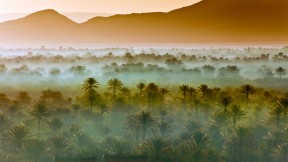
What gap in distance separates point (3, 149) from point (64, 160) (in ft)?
82.9

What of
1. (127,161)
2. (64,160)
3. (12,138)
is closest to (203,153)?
(127,161)

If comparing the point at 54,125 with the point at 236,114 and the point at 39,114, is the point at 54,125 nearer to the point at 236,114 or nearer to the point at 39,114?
→ the point at 39,114

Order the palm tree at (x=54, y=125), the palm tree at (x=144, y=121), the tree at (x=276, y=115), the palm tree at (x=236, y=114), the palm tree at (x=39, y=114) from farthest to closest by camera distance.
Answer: the palm tree at (x=236, y=114)
the palm tree at (x=144, y=121)
the palm tree at (x=39, y=114)
the tree at (x=276, y=115)
the palm tree at (x=54, y=125)

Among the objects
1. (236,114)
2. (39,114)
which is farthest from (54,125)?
(236,114)

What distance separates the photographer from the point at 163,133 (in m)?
190

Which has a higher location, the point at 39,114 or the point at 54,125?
the point at 39,114

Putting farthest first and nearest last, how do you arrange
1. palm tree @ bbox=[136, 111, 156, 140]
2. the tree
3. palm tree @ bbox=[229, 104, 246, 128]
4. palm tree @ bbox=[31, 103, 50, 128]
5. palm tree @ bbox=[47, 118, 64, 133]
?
palm tree @ bbox=[229, 104, 246, 128] → palm tree @ bbox=[136, 111, 156, 140] → palm tree @ bbox=[31, 103, 50, 128] → the tree → palm tree @ bbox=[47, 118, 64, 133]

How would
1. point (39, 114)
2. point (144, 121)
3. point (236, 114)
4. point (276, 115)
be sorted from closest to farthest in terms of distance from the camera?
1. point (276, 115)
2. point (39, 114)
3. point (236, 114)
4. point (144, 121)

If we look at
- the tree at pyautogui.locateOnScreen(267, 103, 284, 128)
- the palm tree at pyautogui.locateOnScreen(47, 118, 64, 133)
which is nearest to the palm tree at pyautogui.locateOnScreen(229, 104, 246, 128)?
the tree at pyautogui.locateOnScreen(267, 103, 284, 128)

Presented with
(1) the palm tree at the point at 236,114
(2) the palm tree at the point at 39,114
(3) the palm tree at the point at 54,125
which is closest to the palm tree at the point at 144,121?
(1) the palm tree at the point at 236,114

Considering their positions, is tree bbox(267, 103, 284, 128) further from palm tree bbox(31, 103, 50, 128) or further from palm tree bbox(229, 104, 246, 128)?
palm tree bbox(31, 103, 50, 128)

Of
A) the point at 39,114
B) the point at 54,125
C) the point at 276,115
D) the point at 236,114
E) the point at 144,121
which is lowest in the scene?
the point at 144,121

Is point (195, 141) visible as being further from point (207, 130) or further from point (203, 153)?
point (207, 130)

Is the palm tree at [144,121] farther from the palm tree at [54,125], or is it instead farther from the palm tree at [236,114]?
the palm tree at [54,125]
